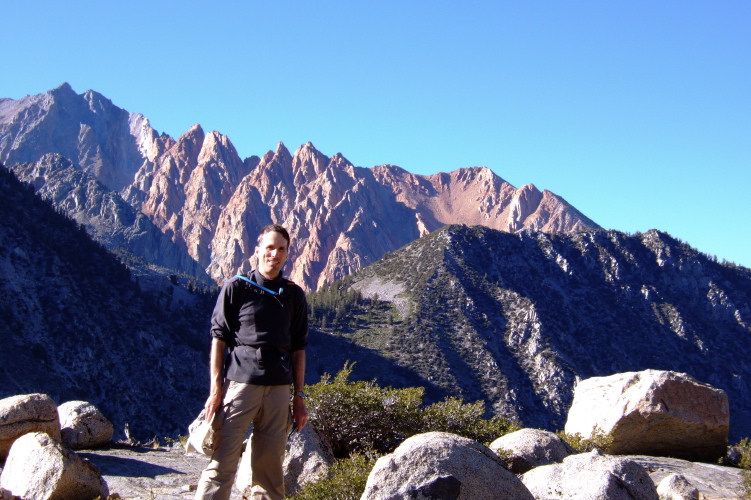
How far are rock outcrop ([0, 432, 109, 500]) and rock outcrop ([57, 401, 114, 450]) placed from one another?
3363 millimetres

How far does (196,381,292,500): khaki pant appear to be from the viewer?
597cm

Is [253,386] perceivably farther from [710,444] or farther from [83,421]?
[710,444]

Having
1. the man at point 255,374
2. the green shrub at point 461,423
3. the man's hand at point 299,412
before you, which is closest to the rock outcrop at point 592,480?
the green shrub at point 461,423

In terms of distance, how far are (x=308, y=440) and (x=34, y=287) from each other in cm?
6179

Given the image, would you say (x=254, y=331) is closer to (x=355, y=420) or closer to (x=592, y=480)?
(x=592, y=480)

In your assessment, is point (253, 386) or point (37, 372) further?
point (37, 372)

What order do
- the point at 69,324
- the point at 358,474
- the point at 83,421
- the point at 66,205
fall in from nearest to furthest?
the point at 358,474 → the point at 83,421 → the point at 69,324 → the point at 66,205

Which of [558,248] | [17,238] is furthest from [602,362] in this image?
[17,238]

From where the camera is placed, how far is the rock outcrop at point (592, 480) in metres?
7.41

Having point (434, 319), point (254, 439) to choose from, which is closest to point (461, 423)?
point (254, 439)

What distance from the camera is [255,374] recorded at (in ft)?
20.0

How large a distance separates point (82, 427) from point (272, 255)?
327 inches

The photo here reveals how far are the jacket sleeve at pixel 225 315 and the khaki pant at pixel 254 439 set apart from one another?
1.64ft

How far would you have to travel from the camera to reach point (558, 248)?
11306cm
